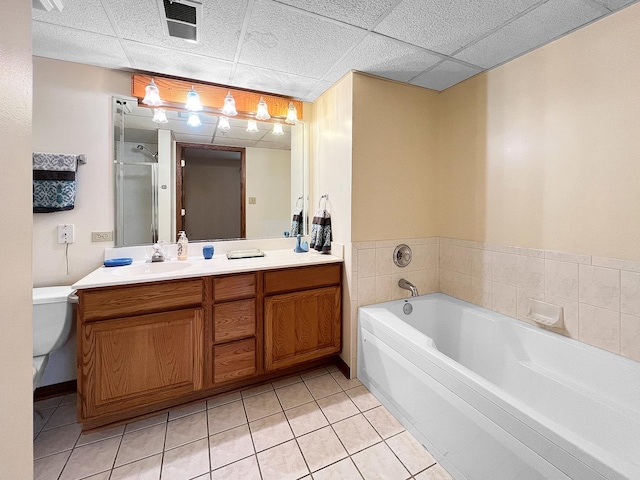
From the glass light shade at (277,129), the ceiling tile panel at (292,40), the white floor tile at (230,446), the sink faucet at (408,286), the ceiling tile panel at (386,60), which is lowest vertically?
the white floor tile at (230,446)

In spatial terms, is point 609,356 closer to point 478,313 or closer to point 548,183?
point 478,313

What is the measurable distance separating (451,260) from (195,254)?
2.16 metres

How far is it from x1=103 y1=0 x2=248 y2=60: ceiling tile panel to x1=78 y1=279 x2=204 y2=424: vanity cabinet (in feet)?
4.77

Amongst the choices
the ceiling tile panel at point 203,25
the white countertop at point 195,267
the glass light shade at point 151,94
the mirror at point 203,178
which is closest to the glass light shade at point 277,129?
the mirror at point 203,178

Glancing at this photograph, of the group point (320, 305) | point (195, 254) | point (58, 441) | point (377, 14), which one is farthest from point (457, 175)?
point (58, 441)

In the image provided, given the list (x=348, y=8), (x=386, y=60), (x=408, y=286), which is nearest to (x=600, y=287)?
(x=408, y=286)

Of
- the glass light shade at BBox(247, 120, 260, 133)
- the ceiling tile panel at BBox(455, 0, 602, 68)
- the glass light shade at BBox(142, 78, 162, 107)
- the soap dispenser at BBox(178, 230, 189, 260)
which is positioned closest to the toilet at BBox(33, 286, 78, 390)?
the soap dispenser at BBox(178, 230, 189, 260)

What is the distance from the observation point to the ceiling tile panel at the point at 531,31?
4.64 feet

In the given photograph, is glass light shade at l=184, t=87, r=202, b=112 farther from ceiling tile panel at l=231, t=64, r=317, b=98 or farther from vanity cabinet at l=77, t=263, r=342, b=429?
vanity cabinet at l=77, t=263, r=342, b=429

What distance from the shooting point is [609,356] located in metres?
1.48

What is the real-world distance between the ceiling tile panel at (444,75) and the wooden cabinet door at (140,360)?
235 centimetres

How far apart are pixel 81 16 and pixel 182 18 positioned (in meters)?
0.52

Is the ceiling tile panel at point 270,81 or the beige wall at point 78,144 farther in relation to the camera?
the ceiling tile panel at point 270,81

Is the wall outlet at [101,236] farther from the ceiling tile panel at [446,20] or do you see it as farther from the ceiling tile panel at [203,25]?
the ceiling tile panel at [446,20]
